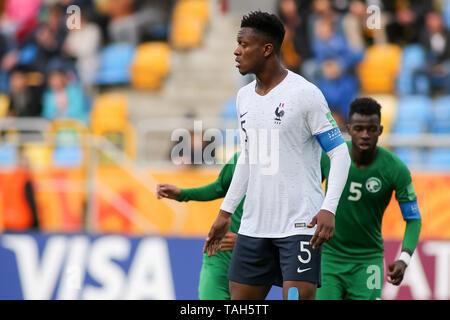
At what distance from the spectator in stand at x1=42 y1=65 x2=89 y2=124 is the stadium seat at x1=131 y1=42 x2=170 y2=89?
1.11 m

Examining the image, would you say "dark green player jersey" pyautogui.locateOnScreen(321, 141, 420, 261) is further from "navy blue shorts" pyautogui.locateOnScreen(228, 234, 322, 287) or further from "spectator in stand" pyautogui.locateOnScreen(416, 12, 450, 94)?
"spectator in stand" pyautogui.locateOnScreen(416, 12, 450, 94)

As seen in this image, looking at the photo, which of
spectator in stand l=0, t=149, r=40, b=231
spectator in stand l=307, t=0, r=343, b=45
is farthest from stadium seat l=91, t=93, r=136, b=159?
spectator in stand l=307, t=0, r=343, b=45

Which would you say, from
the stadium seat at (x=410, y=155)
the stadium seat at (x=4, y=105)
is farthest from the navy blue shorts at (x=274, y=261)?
the stadium seat at (x=4, y=105)

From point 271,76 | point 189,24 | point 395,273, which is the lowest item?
point 395,273

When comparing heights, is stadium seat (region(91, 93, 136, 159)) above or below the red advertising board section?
above

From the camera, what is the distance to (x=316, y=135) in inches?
214

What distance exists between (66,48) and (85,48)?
1.20 ft

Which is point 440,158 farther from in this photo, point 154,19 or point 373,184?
point 154,19

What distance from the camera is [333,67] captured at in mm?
13516

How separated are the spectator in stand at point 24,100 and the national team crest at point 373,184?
9138 millimetres

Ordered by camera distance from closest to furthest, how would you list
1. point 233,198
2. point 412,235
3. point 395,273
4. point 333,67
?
point 233,198
point 395,273
point 412,235
point 333,67

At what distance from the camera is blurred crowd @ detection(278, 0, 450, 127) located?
1354 cm

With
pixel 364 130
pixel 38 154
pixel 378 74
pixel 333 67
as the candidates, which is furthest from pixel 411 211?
pixel 378 74

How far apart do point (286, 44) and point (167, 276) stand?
17.4ft
